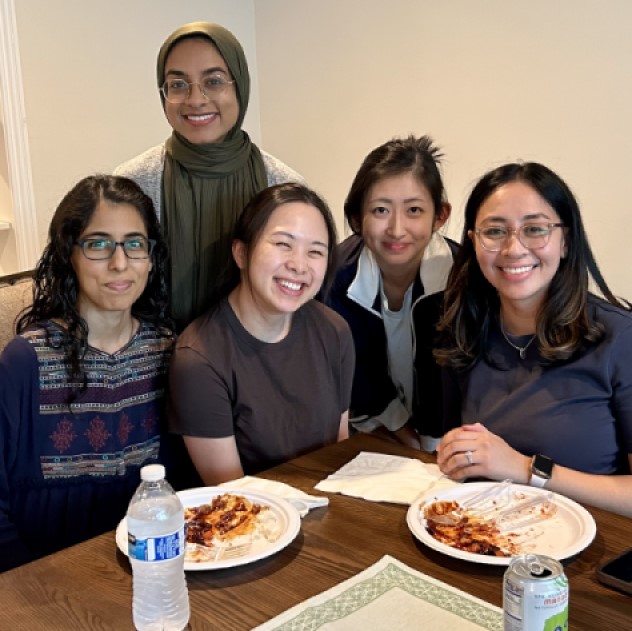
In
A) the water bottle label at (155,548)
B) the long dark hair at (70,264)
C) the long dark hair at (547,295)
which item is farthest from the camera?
the long dark hair at (70,264)

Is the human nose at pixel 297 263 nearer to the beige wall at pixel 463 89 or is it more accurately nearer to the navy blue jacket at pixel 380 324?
the navy blue jacket at pixel 380 324

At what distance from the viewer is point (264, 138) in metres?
4.24

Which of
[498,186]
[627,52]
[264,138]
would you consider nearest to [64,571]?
[498,186]

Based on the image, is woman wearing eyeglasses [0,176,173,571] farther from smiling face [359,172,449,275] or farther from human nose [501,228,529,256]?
human nose [501,228,529,256]

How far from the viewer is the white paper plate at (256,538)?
122 cm

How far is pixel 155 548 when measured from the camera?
3.43ft

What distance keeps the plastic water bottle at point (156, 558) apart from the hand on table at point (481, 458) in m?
0.63

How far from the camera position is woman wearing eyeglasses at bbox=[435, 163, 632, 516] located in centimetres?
153

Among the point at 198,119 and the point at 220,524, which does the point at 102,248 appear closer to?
the point at 198,119

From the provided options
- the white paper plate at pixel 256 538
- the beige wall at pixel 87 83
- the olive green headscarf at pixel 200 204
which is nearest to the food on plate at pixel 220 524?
the white paper plate at pixel 256 538

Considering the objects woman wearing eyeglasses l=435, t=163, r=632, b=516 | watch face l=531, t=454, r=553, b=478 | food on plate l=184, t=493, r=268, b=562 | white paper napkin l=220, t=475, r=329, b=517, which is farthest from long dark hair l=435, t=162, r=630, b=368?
food on plate l=184, t=493, r=268, b=562

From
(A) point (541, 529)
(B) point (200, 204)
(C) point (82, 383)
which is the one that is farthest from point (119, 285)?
(A) point (541, 529)

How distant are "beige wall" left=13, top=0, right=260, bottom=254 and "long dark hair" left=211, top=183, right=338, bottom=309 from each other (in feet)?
5.52

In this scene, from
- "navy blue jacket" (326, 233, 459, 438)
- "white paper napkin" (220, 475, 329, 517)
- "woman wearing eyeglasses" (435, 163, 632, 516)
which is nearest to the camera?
"white paper napkin" (220, 475, 329, 517)
